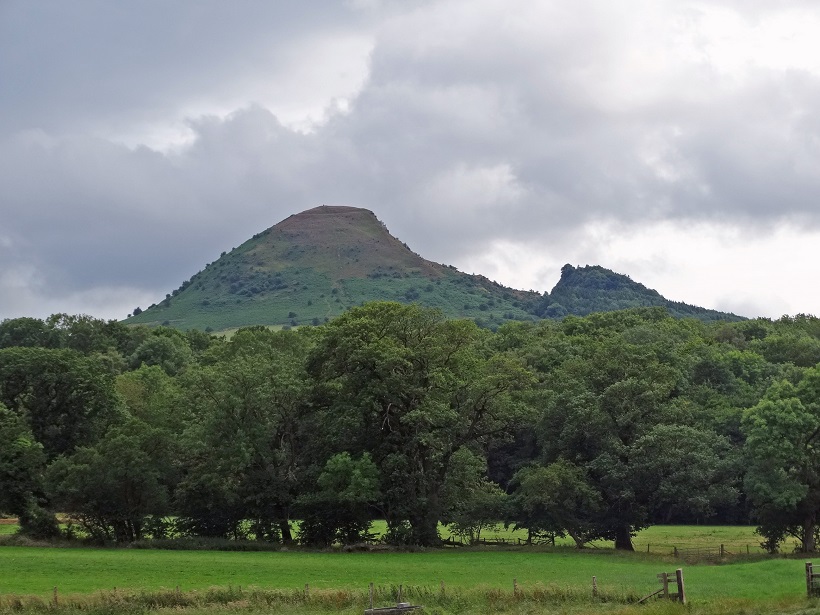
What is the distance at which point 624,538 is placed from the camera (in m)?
70.2

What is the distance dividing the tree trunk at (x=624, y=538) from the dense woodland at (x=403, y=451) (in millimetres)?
104

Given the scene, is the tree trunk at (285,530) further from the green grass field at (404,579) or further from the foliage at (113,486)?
the foliage at (113,486)

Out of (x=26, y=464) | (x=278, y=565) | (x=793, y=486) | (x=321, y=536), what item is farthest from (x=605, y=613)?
(x=26, y=464)

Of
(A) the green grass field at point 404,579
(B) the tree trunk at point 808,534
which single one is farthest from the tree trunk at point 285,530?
(B) the tree trunk at point 808,534

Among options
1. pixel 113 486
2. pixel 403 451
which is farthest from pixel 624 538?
pixel 113 486

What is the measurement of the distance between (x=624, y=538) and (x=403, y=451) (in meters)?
17.5

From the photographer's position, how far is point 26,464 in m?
75.0

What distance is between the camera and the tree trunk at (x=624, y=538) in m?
69.8

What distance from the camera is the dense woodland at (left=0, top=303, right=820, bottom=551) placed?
6738cm

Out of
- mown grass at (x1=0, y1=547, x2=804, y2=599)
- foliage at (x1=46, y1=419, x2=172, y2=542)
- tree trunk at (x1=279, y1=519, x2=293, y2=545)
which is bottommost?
mown grass at (x1=0, y1=547, x2=804, y2=599)

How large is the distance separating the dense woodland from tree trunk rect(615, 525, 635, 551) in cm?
10

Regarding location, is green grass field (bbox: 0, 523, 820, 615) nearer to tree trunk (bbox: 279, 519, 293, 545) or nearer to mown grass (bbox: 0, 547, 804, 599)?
mown grass (bbox: 0, 547, 804, 599)

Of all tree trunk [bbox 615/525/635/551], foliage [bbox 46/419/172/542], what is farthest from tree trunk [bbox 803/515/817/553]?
foliage [bbox 46/419/172/542]

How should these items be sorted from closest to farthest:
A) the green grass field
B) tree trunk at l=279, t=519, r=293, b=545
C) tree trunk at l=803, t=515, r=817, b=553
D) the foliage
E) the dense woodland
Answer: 1. the green grass field
2. tree trunk at l=803, t=515, r=817, b=553
3. the dense woodland
4. the foliage
5. tree trunk at l=279, t=519, r=293, b=545
